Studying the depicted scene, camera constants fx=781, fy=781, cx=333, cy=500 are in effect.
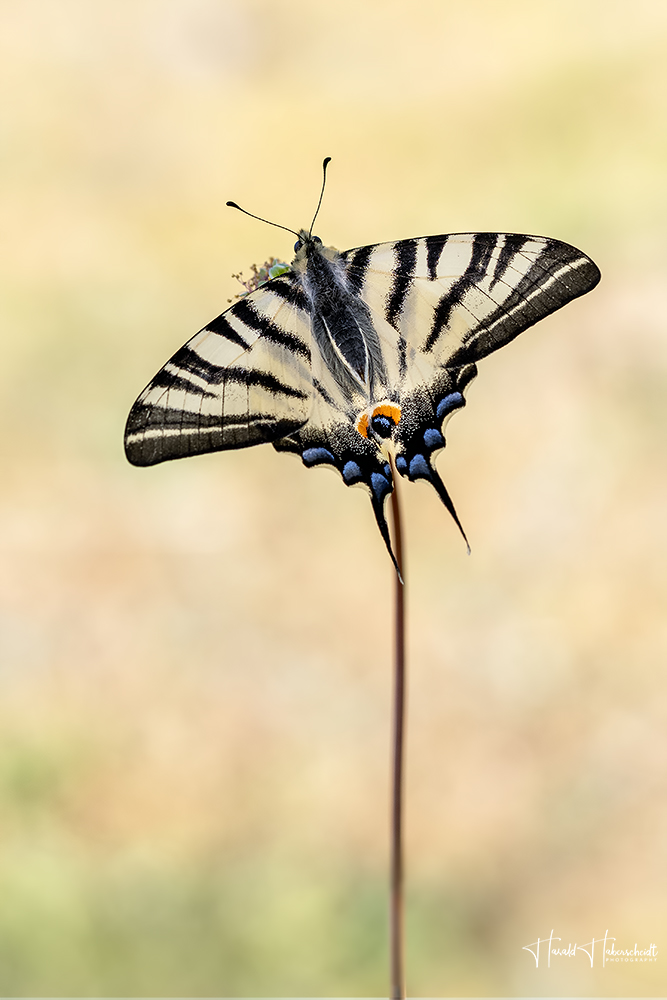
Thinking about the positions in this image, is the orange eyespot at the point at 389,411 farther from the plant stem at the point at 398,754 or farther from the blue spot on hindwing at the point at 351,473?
the plant stem at the point at 398,754

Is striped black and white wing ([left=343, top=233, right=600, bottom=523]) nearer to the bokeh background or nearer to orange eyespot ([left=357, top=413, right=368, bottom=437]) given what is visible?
orange eyespot ([left=357, top=413, right=368, bottom=437])

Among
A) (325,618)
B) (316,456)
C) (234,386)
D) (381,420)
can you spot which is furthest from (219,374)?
(325,618)

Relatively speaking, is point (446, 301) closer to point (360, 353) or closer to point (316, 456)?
point (360, 353)

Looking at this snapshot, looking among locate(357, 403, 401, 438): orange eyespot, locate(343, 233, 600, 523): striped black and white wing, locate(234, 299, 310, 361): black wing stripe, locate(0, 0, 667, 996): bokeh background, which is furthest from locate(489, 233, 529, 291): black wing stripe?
locate(0, 0, 667, 996): bokeh background

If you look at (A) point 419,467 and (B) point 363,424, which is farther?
(B) point 363,424

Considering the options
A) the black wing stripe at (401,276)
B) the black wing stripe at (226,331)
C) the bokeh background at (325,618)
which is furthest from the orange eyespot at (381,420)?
the bokeh background at (325,618)
